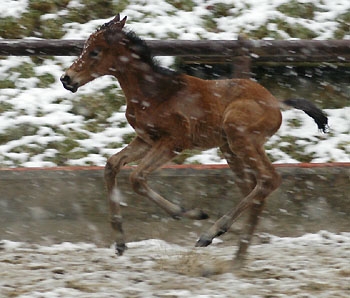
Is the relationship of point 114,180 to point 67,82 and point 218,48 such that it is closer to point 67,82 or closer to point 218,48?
point 67,82

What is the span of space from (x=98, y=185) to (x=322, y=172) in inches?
81.8

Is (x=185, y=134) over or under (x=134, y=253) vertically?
over

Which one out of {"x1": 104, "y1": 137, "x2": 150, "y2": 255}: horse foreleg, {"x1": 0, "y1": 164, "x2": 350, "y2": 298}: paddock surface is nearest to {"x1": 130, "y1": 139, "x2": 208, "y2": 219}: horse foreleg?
{"x1": 104, "y1": 137, "x2": 150, "y2": 255}: horse foreleg

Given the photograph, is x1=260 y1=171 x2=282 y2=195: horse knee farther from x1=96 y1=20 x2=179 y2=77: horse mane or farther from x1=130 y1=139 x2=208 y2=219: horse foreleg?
x1=96 y1=20 x2=179 y2=77: horse mane

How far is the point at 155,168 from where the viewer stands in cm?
493

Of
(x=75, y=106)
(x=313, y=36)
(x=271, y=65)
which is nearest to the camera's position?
(x=75, y=106)

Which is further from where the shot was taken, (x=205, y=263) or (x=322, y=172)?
(x=322, y=172)

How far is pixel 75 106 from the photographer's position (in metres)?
7.60

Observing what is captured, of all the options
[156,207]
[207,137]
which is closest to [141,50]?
[207,137]

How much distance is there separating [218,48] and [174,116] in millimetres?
1839

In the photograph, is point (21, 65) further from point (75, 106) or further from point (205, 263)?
point (205, 263)

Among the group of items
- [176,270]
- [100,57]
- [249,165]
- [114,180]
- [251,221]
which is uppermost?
[100,57]

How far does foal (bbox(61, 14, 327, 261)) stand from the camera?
4938 mm

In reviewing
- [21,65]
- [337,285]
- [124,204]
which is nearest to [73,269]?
[124,204]
